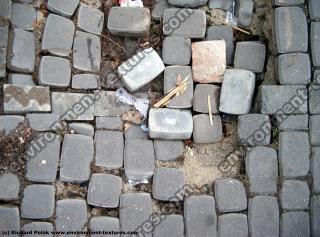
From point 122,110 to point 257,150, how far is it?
1133mm

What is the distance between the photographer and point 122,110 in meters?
3.97

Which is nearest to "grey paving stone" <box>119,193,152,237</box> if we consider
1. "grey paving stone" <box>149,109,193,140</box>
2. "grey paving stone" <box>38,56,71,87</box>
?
"grey paving stone" <box>149,109,193,140</box>

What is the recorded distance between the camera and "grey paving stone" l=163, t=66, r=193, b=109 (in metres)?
3.94

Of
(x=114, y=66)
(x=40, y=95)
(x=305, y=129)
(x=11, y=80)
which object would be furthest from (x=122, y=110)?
(x=305, y=129)

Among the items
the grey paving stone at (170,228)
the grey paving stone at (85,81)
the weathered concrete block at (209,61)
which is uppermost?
the weathered concrete block at (209,61)

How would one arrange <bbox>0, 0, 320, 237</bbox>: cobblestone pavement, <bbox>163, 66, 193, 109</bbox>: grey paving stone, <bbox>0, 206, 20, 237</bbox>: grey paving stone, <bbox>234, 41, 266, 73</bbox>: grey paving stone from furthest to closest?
<bbox>234, 41, 266, 73</bbox>: grey paving stone
<bbox>163, 66, 193, 109</bbox>: grey paving stone
<bbox>0, 0, 320, 237</bbox>: cobblestone pavement
<bbox>0, 206, 20, 237</bbox>: grey paving stone

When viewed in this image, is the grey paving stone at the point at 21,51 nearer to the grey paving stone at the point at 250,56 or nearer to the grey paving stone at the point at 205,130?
the grey paving stone at the point at 205,130

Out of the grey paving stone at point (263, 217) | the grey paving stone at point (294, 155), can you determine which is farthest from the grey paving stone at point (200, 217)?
the grey paving stone at point (294, 155)

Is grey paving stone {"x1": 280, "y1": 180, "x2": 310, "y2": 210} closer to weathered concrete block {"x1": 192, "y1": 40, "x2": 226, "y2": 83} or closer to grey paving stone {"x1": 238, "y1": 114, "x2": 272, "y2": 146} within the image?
grey paving stone {"x1": 238, "y1": 114, "x2": 272, "y2": 146}

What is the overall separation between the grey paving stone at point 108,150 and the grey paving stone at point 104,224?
1.32ft

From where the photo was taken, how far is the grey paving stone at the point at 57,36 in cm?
392

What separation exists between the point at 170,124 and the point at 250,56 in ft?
2.94

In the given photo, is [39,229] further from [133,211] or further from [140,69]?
[140,69]

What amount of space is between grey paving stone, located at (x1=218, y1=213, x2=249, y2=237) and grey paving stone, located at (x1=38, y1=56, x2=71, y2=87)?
1.64 m
